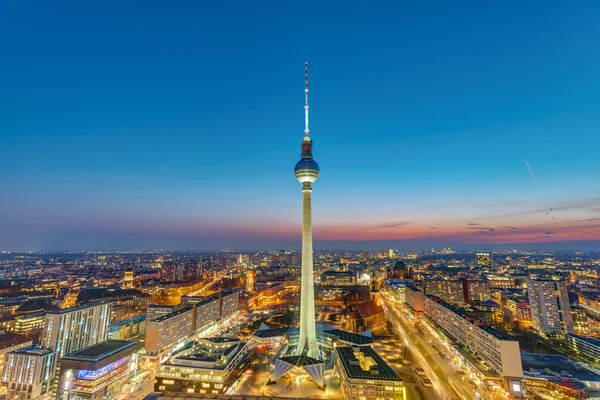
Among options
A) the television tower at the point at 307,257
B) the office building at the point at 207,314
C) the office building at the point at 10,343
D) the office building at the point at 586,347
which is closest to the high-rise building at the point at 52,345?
the office building at the point at 10,343

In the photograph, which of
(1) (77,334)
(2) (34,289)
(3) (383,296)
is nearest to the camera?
(1) (77,334)

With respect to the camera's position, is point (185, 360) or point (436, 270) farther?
point (436, 270)

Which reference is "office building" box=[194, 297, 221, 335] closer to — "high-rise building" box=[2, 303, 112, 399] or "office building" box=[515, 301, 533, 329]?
"high-rise building" box=[2, 303, 112, 399]

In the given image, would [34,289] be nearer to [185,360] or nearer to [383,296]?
[185,360]

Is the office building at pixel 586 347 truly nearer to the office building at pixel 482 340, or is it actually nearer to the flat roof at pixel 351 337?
the office building at pixel 482 340

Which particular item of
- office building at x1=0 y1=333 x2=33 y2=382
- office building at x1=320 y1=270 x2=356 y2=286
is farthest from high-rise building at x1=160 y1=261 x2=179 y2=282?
office building at x1=0 y1=333 x2=33 y2=382

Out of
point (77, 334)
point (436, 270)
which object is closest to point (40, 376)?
point (77, 334)

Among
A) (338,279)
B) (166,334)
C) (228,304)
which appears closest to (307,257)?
(166,334)
